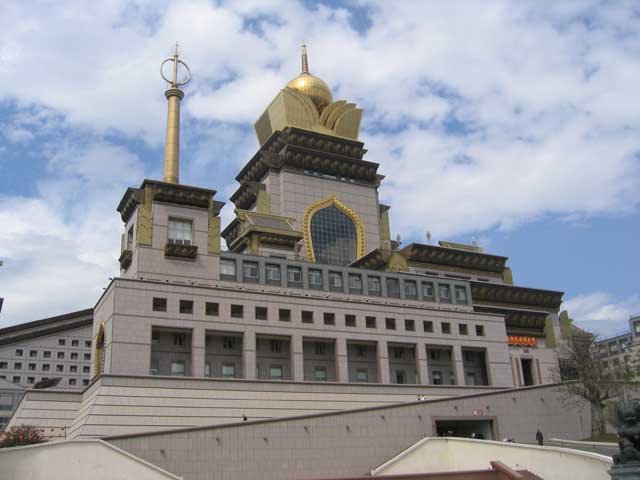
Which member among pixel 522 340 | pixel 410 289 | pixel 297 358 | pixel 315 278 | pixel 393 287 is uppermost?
pixel 315 278

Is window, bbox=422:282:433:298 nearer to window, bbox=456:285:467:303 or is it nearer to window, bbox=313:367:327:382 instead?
window, bbox=456:285:467:303

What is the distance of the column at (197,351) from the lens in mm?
53688

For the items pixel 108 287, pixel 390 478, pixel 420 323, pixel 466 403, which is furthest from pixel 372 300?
pixel 390 478

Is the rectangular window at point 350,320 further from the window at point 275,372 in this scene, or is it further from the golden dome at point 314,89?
the golden dome at point 314,89

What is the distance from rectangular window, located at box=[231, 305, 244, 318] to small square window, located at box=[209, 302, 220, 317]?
1.41 m

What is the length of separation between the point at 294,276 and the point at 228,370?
11507 millimetres

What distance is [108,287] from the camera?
5478 centimetres

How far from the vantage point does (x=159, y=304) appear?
2151 inches

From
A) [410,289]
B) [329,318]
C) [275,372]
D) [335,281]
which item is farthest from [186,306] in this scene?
[410,289]

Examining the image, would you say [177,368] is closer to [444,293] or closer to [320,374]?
[320,374]

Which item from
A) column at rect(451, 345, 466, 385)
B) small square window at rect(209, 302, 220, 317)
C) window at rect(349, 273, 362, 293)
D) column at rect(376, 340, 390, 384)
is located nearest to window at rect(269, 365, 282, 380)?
small square window at rect(209, 302, 220, 317)

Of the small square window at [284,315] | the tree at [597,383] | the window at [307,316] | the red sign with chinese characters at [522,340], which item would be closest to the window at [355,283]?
the window at [307,316]

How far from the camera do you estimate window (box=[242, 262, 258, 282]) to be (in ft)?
205

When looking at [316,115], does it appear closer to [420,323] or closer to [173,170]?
[173,170]
